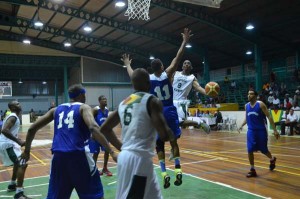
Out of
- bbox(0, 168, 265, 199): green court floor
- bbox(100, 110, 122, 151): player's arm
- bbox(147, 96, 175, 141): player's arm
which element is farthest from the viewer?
bbox(0, 168, 265, 199): green court floor

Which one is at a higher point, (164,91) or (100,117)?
(164,91)

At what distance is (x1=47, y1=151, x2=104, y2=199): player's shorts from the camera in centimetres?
395

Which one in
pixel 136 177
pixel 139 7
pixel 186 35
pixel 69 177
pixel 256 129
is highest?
pixel 139 7

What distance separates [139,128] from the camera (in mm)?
3275

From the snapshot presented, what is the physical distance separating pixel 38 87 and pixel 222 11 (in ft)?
108

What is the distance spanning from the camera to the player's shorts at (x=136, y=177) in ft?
10.5

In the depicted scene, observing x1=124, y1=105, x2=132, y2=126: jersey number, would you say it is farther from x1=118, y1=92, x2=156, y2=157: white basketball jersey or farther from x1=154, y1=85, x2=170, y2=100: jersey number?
x1=154, y1=85, x2=170, y2=100: jersey number

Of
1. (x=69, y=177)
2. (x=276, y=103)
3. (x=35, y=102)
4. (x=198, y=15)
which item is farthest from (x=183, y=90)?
(x=35, y=102)

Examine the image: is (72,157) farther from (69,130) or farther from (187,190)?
(187,190)

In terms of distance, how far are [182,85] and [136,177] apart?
385 cm

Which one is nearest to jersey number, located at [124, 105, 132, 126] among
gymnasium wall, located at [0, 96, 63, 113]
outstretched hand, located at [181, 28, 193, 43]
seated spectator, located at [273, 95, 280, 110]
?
outstretched hand, located at [181, 28, 193, 43]

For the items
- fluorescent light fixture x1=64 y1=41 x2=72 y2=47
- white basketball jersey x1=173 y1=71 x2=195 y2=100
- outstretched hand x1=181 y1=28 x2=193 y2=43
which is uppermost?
fluorescent light fixture x1=64 y1=41 x2=72 y2=47

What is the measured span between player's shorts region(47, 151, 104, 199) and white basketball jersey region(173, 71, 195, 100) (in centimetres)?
328

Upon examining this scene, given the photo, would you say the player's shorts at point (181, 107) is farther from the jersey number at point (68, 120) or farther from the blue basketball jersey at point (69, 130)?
the jersey number at point (68, 120)
